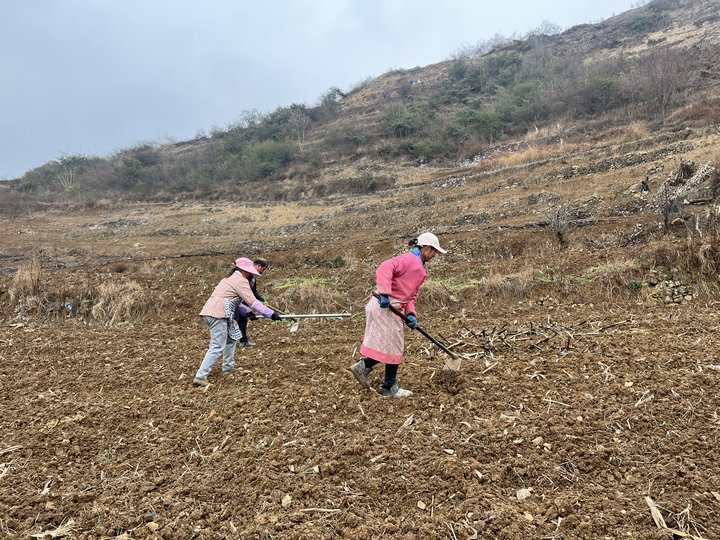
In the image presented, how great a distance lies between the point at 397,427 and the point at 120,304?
8582 mm

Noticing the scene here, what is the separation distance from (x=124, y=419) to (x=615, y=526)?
A: 4176mm

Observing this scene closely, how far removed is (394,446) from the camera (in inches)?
133

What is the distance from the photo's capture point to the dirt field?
106 inches

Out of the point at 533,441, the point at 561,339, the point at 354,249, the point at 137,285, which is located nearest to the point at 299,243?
the point at 354,249

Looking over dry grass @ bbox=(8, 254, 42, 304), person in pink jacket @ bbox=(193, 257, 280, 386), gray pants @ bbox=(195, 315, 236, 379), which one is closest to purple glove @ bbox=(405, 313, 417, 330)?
person in pink jacket @ bbox=(193, 257, 280, 386)

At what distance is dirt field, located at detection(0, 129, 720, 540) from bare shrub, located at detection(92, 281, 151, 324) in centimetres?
129

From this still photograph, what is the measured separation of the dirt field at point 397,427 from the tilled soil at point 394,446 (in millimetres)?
16

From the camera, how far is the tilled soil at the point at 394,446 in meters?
2.67

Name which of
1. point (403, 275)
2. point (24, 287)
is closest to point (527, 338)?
Answer: point (403, 275)

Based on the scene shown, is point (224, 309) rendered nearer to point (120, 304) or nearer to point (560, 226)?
point (120, 304)

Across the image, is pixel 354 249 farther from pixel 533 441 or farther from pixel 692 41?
pixel 692 41

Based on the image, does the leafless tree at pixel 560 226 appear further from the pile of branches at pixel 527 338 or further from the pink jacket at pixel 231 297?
the pink jacket at pixel 231 297

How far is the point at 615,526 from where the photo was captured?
96.7 inches

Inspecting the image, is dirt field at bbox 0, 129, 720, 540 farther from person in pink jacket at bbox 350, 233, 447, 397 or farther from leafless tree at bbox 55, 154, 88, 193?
leafless tree at bbox 55, 154, 88, 193
